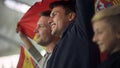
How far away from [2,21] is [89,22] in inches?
99.5

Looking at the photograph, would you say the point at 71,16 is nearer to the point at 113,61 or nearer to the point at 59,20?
the point at 59,20

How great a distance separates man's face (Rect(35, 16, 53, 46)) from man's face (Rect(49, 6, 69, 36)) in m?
0.36

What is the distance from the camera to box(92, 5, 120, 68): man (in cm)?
106

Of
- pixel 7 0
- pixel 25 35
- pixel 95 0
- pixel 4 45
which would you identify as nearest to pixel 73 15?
pixel 95 0

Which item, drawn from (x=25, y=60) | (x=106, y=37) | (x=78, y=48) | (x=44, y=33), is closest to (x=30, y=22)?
(x=25, y=60)

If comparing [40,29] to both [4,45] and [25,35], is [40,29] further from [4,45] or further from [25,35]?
[4,45]

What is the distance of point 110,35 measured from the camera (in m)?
1.08

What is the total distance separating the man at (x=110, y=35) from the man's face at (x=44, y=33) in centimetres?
101

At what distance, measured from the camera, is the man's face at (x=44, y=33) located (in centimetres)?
212

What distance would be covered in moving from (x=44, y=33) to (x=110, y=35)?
1.15m

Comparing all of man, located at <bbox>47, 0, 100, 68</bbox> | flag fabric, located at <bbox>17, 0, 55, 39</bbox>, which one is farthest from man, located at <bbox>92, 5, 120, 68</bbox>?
flag fabric, located at <bbox>17, 0, 55, 39</bbox>

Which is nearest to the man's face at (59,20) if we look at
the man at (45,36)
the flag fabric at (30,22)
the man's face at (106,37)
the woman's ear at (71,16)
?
the woman's ear at (71,16)

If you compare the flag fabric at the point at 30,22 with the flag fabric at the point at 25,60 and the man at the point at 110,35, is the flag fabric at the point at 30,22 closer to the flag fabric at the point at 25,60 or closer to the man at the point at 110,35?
the flag fabric at the point at 25,60

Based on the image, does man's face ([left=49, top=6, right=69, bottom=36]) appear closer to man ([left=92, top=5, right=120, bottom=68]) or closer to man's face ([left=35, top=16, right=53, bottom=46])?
man's face ([left=35, top=16, right=53, bottom=46])
